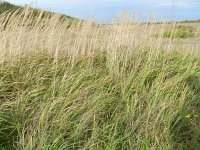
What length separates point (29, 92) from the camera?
13.1 feet

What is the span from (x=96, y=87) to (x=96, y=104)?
52 cm

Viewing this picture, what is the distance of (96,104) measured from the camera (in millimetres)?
3828

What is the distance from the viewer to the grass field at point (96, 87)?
342 centimetres

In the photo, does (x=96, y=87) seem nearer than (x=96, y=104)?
No

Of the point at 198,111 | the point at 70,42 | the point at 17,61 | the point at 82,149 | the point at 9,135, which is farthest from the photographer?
the point at 70,42

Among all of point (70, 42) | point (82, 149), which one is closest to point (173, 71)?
point (70, 42)

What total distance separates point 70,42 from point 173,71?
1.58m

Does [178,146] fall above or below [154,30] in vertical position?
below

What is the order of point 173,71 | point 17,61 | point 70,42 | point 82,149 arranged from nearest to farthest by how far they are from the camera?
point 82,149, point 17,61, point 173,71, point 70,42

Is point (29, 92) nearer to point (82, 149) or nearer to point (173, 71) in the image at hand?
point (82, 149)

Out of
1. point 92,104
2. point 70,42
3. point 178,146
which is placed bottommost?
point 178,146

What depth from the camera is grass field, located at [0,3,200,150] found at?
3.42 metres

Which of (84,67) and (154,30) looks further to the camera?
(154,30)

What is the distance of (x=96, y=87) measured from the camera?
432cm
